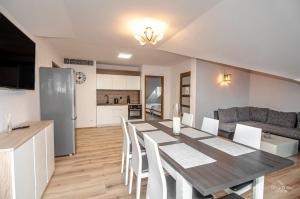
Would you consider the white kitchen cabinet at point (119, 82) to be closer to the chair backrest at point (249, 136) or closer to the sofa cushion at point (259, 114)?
the sofa cushion at point (259, 114)

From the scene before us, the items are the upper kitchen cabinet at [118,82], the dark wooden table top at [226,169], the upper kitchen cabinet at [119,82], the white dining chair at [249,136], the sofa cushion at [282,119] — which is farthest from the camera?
the upper kitchen cabinet at [119,82]

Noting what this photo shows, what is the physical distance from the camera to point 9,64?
1724 millimetres

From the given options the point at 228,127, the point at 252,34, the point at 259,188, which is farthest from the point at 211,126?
the point at 228,127

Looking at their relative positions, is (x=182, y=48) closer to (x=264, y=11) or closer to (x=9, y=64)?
(x=264, y=11)

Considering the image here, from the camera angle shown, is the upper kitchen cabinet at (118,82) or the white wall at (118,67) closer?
the upper kitchen cabinet at (118,82)

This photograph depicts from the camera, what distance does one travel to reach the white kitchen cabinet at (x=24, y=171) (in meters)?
1.32

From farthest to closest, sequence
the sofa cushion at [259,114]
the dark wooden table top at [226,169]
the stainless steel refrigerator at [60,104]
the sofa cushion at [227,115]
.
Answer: the sofa cushion at [259,114] < the sofa cushion at [227,115] < the stainless steel refrigerator at [60,104] < the dark wooden table top at [226,169]

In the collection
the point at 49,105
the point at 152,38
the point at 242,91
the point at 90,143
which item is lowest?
the point at 90,143

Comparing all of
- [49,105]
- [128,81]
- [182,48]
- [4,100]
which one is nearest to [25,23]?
[4,100]

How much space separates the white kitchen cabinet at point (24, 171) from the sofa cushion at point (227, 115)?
4465 mm

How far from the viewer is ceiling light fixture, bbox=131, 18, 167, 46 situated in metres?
2.33

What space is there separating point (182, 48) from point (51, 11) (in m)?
2.48

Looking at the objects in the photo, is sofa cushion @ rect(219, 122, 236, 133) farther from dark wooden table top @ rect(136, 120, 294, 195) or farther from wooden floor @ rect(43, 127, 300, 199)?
dark wooden table top @ rect(136, 120, 294, 195)

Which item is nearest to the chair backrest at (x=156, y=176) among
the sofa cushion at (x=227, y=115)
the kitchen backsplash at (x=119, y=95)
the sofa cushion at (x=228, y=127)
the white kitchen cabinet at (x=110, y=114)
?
the sofa cushion at (x=228, y=127)
